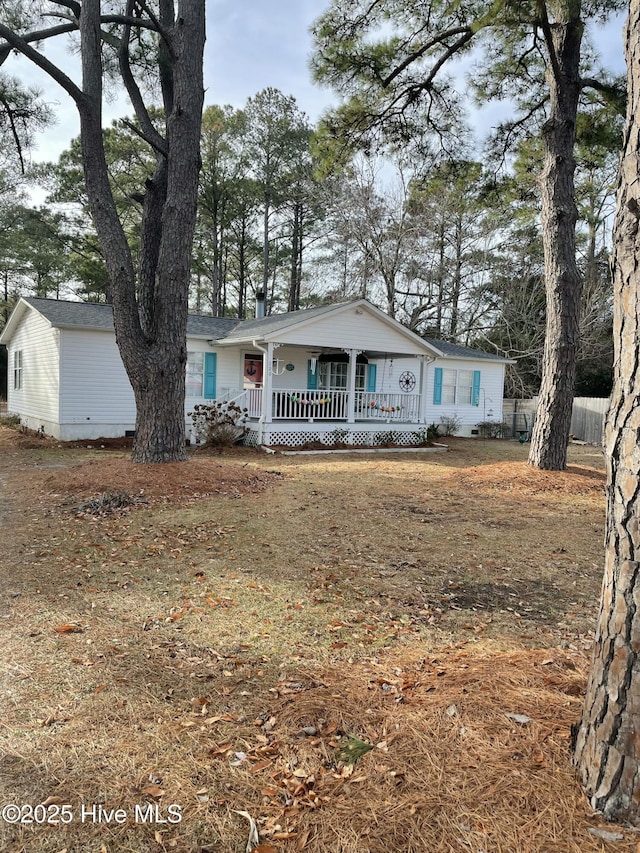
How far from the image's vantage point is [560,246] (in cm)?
937

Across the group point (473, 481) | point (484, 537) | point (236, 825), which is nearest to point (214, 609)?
point (236, 825)

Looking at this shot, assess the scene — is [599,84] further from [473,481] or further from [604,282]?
[604,282]

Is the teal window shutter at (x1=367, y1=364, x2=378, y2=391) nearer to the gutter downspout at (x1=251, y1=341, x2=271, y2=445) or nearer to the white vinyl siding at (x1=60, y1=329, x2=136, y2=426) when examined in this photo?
the gutter downspout at (x1=251, y1=341, x2=271, y2=445)

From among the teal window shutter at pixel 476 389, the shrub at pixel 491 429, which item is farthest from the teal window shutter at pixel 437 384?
the shrub at pixel 491 429

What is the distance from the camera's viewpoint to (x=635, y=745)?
5.34 ft

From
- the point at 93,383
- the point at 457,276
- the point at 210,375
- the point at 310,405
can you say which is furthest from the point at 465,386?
the point at 93,383

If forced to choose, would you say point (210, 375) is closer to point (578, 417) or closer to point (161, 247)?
point (161, 247)

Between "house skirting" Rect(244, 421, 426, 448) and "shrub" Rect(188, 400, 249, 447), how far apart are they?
1.27 ft

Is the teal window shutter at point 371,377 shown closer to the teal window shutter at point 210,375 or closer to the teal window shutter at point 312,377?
the teal window shutter at point 312,377

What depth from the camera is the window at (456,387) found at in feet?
64.3

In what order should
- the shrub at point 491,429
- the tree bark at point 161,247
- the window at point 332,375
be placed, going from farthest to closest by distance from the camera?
the shrub at point 491,429
the window at point 332,375
the tree bark at point 161,247

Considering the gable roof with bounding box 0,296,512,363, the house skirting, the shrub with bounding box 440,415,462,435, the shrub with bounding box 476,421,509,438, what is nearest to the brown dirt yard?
the house skirting

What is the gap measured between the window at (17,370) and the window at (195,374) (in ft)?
22.8

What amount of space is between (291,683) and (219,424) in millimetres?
11495
